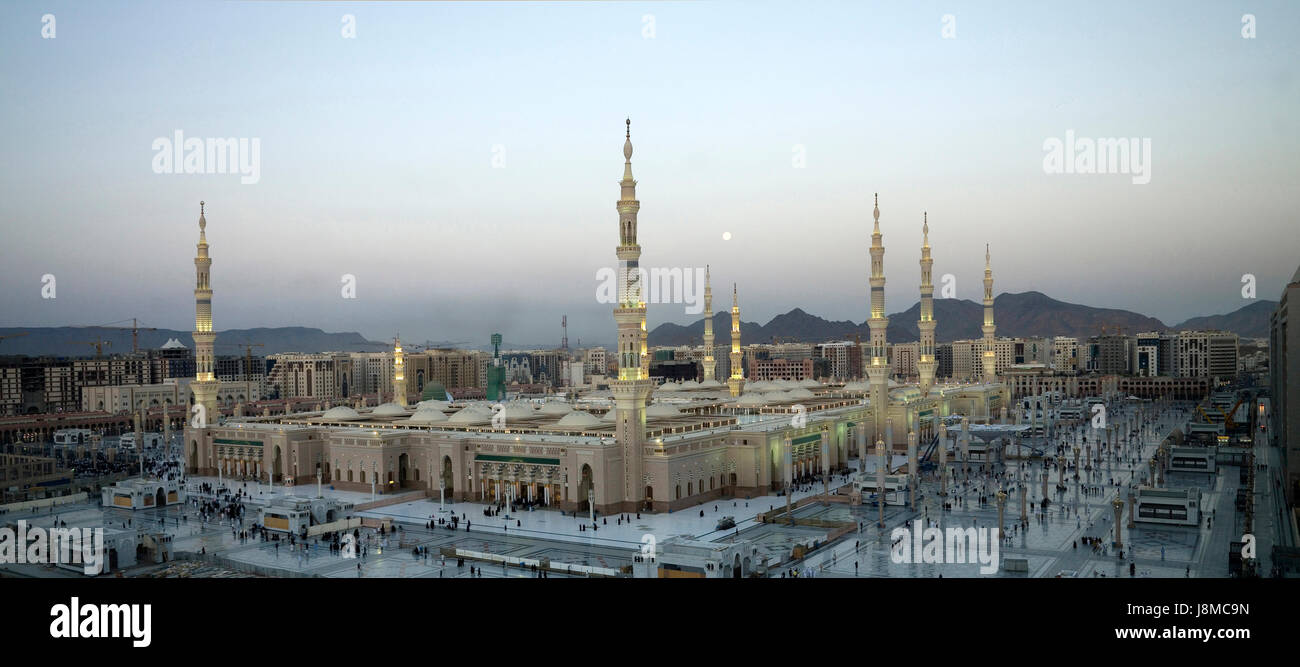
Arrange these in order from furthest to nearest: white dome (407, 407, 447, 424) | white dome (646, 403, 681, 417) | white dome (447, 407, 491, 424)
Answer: white dome (407, 407, 447, 424) < white dome (646, 403, 681, 417) < white dome (447, 407, 491, 424)

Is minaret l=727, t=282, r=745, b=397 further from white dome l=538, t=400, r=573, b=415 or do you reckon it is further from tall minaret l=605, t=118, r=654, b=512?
tall minaret l=605, t=118, r=654, b=512

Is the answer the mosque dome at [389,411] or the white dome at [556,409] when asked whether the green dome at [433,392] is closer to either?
the mosque dome at [389,411]

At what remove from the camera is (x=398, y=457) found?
38.9 m

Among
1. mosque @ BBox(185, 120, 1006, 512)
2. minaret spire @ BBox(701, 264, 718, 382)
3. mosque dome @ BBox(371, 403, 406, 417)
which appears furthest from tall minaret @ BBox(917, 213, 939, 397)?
mosque dome @ BBox(371, 403, 406, 417)

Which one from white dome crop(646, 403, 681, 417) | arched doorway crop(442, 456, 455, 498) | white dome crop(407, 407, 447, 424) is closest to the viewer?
arched doorway crop(442, 456, 455, 498)

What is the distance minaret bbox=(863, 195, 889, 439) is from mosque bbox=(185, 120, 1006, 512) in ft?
0.23

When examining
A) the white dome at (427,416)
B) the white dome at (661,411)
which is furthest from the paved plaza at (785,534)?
the white dome at (661,411)

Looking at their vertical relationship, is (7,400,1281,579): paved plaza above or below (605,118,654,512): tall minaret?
below

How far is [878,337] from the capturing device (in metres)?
50.3

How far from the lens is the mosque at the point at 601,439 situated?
3216 centimetres

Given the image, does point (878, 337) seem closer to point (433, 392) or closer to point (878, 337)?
point (878, 337)

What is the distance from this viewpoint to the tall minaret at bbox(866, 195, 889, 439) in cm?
4978
